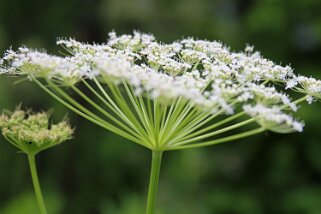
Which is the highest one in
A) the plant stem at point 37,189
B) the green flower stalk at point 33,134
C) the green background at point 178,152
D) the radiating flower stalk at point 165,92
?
the green background at point 178,152

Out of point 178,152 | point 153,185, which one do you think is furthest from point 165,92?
point 178,152

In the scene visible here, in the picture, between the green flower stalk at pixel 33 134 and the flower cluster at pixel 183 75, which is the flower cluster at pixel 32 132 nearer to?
the green flower stalk at pixel 33 134

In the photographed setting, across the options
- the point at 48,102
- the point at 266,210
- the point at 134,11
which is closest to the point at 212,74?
the point at 266,210

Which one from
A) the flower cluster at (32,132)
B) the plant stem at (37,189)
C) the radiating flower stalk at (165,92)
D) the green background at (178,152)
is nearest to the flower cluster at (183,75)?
the radiating flower stalk at (165,92)

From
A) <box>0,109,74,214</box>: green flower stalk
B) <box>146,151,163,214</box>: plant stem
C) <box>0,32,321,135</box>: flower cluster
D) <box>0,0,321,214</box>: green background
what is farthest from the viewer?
<box>0,0,321,214</box>: green background

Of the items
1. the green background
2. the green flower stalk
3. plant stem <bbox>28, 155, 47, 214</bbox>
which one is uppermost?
the green background

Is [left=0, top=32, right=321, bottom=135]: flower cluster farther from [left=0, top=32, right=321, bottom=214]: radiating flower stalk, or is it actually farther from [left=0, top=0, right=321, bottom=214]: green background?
[left=0, top=0, right=321, bottom=214]: green background

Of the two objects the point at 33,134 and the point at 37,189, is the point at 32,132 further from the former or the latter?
the point at 37,189

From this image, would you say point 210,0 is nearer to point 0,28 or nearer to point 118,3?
point 118,3

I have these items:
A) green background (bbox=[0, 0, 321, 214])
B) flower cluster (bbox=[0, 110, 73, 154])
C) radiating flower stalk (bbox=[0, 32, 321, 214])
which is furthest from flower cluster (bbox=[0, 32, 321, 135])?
green background (bbox=[0, 0, 321, 214])
